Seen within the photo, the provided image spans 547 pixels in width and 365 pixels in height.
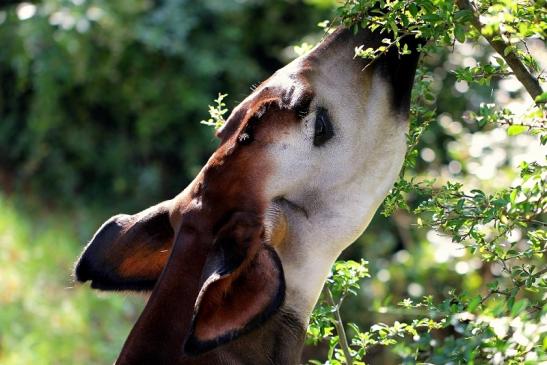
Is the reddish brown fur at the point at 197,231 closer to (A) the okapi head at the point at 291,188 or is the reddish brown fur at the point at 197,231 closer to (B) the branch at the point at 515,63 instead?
(A) the okapi head at the point at 291,188

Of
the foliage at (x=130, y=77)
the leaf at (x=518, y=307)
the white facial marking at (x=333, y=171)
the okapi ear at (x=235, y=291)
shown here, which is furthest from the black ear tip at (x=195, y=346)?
the foliage at (x=130, y=77)

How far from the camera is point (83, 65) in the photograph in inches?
261

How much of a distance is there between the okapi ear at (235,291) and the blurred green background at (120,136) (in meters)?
2.98

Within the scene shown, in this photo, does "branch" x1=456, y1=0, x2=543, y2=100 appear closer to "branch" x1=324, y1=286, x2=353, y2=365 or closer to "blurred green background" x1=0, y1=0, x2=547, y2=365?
"branch" x1=324, y1=286, x2=353, y2=365

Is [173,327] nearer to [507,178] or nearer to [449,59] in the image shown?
[507,178]

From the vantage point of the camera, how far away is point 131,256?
2670 mm

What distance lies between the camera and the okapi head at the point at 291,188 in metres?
2.39

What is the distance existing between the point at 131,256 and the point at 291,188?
51 centimetres

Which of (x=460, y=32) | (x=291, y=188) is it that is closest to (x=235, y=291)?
(x=291, y=188)

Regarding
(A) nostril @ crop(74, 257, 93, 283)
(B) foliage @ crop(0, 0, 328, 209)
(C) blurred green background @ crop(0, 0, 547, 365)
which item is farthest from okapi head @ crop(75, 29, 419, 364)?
(B) foliage @ crop(0, 0, 328, 209)

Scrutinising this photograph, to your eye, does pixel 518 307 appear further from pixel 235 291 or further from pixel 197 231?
pixel 197 231

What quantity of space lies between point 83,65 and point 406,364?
532cm

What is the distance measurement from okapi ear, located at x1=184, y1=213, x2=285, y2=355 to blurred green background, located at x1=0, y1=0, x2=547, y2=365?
2.98 meters

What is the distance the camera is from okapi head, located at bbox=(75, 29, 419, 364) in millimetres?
2393
